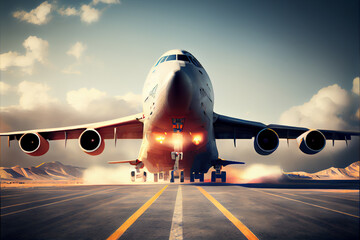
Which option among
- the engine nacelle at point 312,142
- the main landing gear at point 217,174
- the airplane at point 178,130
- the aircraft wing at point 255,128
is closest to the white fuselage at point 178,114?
the airplane at point 178,130

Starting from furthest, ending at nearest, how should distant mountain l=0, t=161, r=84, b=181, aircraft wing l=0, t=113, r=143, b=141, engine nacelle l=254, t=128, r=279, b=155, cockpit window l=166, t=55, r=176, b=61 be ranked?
distant mountain l=0, t=161, r=84, b=181 → aircraft wing l=0, t=113, r=143, b=141 → engine nacelle l=254, t=128, r=279, b=155 → cockpit window l=166, t=55, r=176, b=61

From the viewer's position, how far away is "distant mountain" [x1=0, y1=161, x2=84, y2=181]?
12419 cm

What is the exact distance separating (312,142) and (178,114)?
26.5ft

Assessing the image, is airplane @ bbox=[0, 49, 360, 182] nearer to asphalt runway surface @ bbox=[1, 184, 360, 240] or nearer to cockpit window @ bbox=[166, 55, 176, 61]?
cockpit window @ bbox=[166, 55, 176, 61]

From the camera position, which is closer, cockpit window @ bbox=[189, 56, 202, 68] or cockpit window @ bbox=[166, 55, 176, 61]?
cockpit window @ bbox=[166, 55, 176, 61]

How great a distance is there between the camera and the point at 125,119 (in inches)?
567

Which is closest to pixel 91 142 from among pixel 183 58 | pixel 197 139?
pixel 197 139

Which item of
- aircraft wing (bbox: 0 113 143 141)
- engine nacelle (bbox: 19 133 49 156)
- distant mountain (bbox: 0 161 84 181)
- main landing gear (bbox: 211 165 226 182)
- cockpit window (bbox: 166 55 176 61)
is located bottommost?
distant mountain (bbox: 0 161 84 181)

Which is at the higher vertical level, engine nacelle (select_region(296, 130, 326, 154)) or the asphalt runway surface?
engine nacelle (select_region(296, 130, 326, 154))

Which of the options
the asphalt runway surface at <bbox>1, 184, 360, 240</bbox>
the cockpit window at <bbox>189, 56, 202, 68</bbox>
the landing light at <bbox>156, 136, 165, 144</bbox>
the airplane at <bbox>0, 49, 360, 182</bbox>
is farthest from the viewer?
the landing light at <bbox>156, 136, 165, 144</bbox>

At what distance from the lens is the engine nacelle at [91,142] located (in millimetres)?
12492

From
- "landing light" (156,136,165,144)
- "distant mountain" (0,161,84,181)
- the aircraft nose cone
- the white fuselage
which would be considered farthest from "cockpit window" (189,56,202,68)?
"distant mountain" (0,161,84,181)

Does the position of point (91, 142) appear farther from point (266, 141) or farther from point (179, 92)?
point (266, 141)

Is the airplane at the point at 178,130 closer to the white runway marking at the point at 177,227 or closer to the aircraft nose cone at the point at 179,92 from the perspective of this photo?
the aircraft nose cone at the point at 179,92
